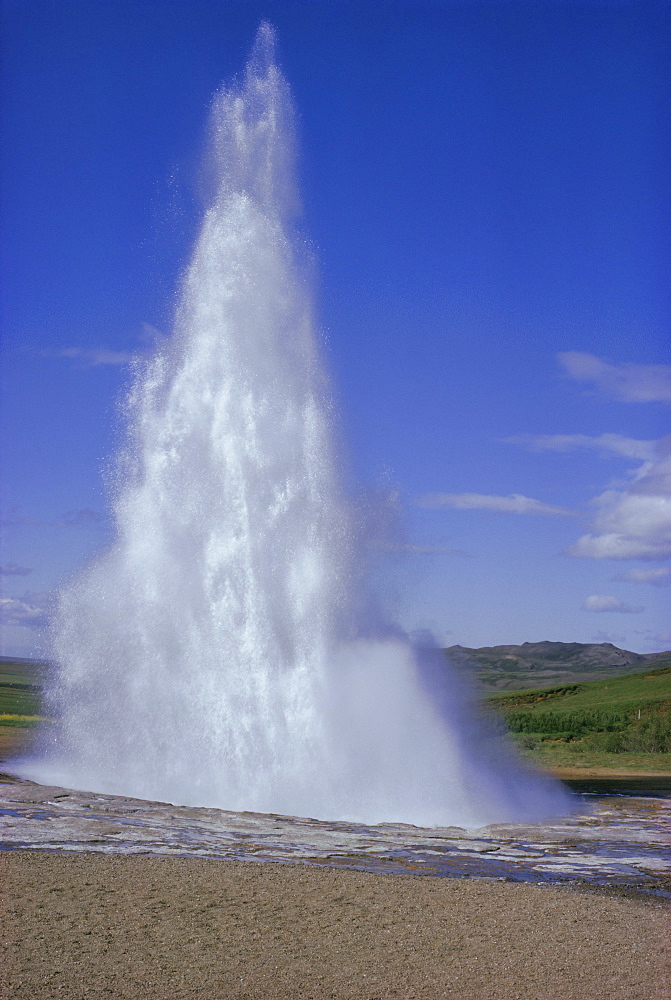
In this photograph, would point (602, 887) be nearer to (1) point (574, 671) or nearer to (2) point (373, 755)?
(2) point (373, 755)

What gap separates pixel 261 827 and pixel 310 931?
273 inches

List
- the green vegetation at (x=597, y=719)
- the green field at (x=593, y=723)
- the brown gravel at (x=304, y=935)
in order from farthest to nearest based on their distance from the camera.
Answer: the green vegetation at (x=597, y=719) → the green field at (x=593, y=723) → the brown gravel at (x=304, y=935)

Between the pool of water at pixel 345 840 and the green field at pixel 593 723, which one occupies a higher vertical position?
the green field at pixel 593 723

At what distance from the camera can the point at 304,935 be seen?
9.77m

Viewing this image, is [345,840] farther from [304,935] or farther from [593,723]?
[593,723]

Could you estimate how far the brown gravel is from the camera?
27.0 feet

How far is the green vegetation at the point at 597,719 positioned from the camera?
44812 mm

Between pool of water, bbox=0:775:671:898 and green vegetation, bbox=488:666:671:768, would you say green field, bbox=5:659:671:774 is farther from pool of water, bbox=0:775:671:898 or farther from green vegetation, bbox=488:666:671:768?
pool of water, bbox=0:775:671:898

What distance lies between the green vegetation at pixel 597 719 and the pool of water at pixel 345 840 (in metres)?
23.1

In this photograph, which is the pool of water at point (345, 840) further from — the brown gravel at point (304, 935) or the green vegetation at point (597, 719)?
the green vegetation at point (597, 719)

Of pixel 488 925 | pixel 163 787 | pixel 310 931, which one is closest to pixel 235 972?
pixel 310 931

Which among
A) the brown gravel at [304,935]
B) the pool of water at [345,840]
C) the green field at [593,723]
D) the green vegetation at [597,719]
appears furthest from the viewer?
the green vegetation at [597,719]

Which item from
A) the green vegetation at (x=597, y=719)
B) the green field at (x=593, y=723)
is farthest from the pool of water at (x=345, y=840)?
the green vegetation at (x=597, y=719)

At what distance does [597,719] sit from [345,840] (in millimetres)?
44208
